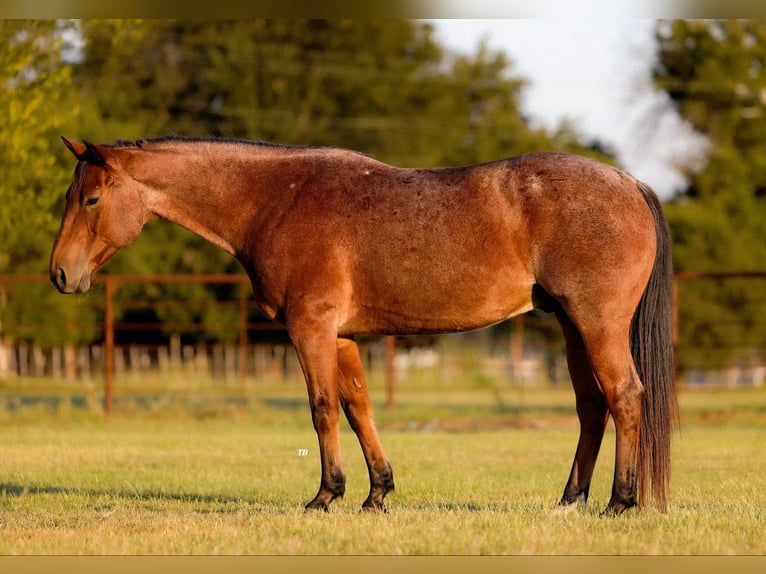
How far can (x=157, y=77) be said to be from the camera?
4262cm

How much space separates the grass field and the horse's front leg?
0.25 meters

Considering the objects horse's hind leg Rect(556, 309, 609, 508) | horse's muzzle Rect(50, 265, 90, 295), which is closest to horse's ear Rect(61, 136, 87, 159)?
horse's muzzle Rect(50, 265, 90, 295)

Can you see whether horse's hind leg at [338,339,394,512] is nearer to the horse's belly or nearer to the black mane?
the horse's belly

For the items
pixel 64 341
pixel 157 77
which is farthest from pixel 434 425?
pixel 157 77

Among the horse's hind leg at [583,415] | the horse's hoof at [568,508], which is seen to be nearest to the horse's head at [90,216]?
the horse's hind leg at [583,415]

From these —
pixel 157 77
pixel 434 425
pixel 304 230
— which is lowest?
pixel 434 425

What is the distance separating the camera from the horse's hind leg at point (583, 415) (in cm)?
789

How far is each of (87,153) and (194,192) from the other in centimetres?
78

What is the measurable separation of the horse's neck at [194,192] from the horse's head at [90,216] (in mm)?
144

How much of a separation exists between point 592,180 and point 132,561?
3736 mm

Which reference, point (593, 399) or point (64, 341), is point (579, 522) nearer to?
point (593, 399)

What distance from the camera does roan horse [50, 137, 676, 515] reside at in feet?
24.5

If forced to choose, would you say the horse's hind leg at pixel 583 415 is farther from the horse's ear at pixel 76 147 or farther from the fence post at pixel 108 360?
the fence post at pixel 108 360

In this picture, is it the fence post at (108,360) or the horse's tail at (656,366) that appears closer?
the horse's tail at (656,366)
